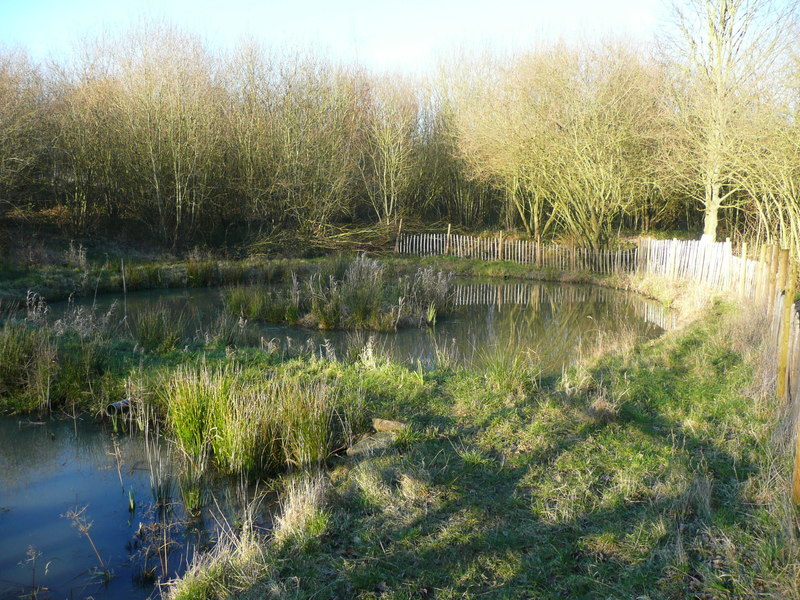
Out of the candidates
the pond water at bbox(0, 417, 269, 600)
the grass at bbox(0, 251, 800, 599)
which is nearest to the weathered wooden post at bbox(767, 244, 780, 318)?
the grass at bbox(0, 251, 800, 599)

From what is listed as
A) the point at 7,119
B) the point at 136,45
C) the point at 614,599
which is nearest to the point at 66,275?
the point at 7,119

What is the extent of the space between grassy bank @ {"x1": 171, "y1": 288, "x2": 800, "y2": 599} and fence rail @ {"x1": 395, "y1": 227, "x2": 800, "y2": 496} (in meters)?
0.57

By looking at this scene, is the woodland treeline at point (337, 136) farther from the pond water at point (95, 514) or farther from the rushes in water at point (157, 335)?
the pond water at point (95, 514)

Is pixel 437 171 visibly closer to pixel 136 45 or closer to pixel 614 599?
pixel 136 45

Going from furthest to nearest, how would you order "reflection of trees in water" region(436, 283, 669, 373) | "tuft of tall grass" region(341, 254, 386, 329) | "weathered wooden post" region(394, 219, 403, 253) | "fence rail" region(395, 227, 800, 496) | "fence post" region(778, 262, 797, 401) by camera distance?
"weathered wooden post" region(394, 219, 403, 253), "tuft of tall grass" region(341, 254, 386, 329), "reflection of trees in water" region(436, 283, 669, 373), "fence rail" region(395, 227, 800, 496), "fence post" region(778, 262, 797, 401)

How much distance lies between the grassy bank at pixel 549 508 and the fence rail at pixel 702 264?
57cm

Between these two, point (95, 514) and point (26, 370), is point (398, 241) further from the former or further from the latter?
point (95, 514)

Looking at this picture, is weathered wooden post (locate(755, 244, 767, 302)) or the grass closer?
the grass

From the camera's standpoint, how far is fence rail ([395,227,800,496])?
6.07m

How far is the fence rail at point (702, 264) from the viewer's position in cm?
607

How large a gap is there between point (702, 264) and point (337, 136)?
13103 millimetres

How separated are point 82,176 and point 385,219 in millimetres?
10920

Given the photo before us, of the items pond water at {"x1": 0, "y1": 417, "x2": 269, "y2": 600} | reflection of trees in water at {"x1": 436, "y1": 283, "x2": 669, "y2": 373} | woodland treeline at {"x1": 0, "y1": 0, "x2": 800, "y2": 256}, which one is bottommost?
reflection of trees in water at {"x1": 436, "y1": 283, "x2": 669, "y2": 373}

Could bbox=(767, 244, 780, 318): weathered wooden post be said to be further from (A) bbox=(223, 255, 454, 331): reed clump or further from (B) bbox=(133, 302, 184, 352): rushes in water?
(B) bbox=(133, 302, 184, 352): rushes in water
